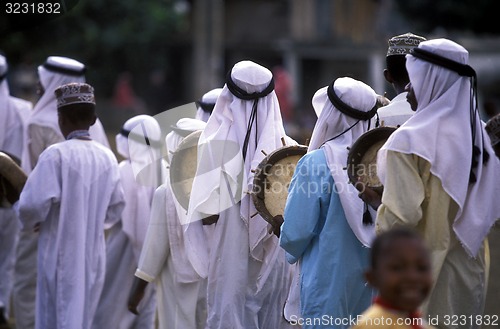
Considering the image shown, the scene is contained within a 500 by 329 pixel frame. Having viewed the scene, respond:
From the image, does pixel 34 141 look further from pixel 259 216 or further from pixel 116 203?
pixel 259 216

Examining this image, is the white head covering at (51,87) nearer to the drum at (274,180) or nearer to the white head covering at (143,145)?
the white head covering at (143,145)

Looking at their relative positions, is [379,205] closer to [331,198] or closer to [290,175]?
[331,198]

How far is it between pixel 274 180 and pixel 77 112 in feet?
6.40

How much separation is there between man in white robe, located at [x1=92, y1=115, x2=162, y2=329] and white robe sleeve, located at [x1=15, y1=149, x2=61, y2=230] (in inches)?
51.1

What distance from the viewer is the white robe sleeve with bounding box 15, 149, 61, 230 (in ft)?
26.7

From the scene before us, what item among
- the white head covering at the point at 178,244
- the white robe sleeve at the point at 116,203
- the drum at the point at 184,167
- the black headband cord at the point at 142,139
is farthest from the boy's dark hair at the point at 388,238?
the black headband cord at the point at 142,139

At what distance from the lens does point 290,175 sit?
7.19 m

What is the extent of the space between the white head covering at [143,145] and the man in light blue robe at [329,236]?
11.4 feet

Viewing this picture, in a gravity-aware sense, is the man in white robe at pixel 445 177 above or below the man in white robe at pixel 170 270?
above

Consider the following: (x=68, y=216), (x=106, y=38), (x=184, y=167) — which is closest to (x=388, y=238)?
(x=184, y=167)

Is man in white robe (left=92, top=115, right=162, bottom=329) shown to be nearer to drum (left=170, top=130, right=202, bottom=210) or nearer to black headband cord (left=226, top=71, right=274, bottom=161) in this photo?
drum (left=170, top=130, right=202, bottom=210)

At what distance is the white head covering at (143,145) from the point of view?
978 centimetres

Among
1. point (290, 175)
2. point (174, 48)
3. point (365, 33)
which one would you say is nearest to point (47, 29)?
point (174, 48)

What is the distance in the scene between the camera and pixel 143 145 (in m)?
9.97
